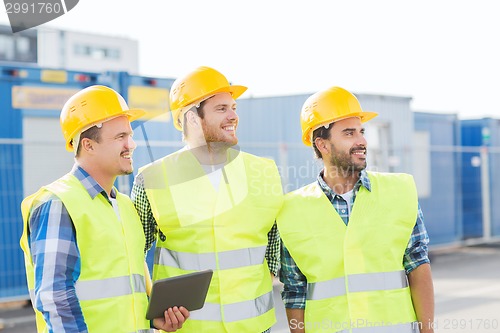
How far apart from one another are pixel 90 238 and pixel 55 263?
0.20 m

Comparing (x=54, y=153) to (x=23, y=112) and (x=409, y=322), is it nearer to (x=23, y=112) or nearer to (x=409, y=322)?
(x=23, y=112)

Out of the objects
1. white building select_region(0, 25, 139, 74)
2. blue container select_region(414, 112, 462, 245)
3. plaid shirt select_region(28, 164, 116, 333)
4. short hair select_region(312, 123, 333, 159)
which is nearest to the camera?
plaid shirt select_region(28, 164, 116, 333)

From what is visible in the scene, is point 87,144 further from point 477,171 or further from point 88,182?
point 477,171

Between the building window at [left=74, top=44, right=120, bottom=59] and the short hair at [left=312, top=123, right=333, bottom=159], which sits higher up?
the building window at [left=74, top=44, right=120, bottom=59]

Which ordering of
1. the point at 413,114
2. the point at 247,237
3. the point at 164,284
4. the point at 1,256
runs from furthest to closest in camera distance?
the point at 413,114 → the point at 1,256 → the point at 247,237 → the point at 164,284

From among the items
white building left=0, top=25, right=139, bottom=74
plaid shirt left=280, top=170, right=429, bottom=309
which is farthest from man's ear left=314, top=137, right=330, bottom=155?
white building left=0, top=25, right=139, bottom=74

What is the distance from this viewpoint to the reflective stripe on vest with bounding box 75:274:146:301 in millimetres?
3107

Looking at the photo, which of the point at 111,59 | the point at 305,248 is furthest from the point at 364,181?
the point at 111,59

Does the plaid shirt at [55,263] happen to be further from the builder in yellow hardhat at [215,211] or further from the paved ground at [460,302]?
the paved ground at [460,302]

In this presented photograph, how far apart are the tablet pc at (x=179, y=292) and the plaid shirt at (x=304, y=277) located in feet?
1.53

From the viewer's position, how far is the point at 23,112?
885 cm

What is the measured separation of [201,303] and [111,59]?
59.4 meters

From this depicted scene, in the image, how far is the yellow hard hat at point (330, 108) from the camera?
3.80 metres

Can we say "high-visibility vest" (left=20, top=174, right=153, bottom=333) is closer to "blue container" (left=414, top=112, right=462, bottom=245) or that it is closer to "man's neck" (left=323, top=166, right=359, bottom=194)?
"man's neck" (left=323, top=166, right=359, bottom=194)
